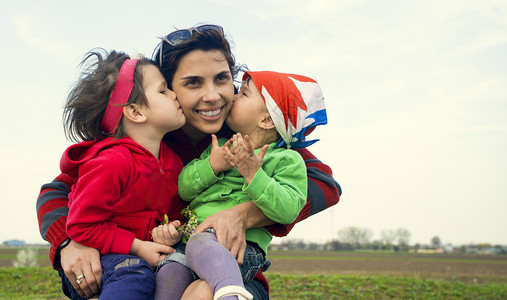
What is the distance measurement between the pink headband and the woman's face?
0.88ft

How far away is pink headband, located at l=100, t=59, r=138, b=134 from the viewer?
8.17 feet

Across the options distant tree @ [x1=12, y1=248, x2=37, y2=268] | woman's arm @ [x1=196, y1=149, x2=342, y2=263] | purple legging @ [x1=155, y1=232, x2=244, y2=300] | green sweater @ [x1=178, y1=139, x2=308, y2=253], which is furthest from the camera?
distant tree @ [x1=12, y1=248, x2=37, y2=268]

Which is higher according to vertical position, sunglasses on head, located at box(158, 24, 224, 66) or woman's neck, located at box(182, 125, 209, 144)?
sunglasses on head, located at box(158, 24, 224, 66)

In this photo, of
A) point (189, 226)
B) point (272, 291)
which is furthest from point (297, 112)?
point (272, 291)

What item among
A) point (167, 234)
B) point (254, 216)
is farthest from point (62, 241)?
point (254, 216)

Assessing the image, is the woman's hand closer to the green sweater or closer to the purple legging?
the purple legging

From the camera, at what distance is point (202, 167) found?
249 centimetres

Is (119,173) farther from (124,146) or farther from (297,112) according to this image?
(297,112)

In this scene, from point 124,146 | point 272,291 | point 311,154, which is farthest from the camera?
point 272,291

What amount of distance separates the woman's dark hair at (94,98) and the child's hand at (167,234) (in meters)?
0.57

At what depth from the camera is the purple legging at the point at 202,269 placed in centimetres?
198

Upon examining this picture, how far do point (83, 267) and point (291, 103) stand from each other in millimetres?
1401

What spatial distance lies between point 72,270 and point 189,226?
0.61 metres

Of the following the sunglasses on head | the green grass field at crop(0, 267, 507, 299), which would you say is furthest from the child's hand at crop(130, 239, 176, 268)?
the green grass field at crop(0, 267, 507, 299)
